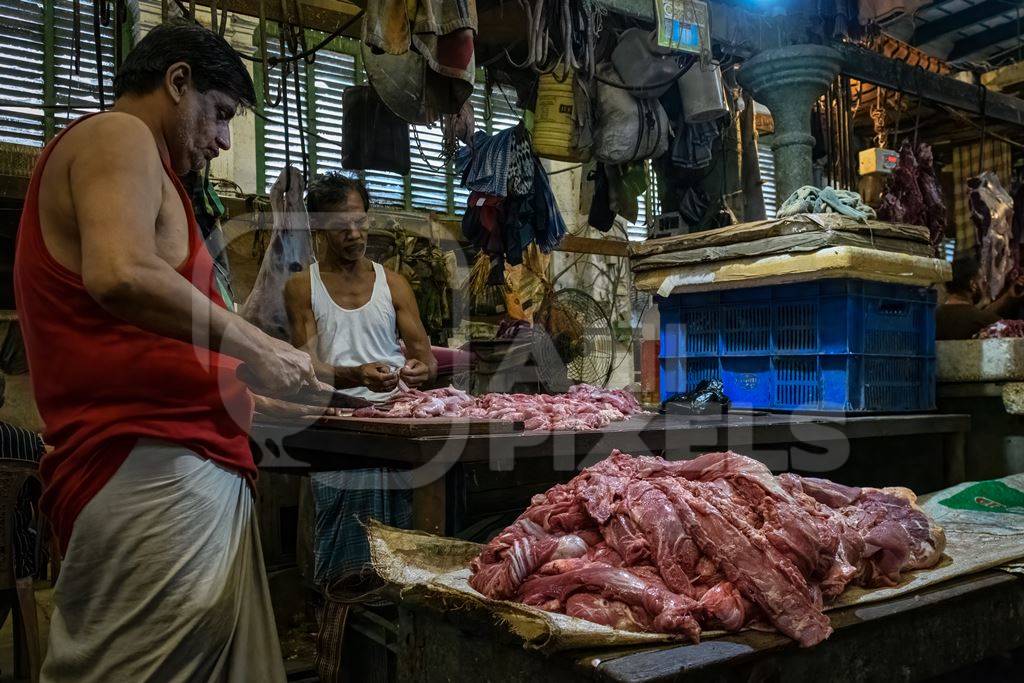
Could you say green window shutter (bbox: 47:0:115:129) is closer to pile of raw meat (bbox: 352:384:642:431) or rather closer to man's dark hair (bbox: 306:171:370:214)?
man's dark hair (bbox: 306:171:370:214)

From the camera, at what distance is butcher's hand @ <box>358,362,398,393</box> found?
13.3 feet

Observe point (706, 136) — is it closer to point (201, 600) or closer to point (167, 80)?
point (167, 80)

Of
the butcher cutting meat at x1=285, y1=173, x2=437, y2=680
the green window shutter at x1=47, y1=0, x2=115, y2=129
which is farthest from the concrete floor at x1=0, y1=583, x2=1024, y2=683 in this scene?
the green window shutter at x1=47, y1=0, x2=115, y2=129

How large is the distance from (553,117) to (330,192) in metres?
2.06

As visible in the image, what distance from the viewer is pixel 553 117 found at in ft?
19.6

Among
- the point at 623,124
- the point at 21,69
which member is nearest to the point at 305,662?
the point at 623,124

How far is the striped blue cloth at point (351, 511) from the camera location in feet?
13.7

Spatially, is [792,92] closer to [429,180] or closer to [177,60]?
[429,180]

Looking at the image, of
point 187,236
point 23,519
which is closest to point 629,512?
point 187,236

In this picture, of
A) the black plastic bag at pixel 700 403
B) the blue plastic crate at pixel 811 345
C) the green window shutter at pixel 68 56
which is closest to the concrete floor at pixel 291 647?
the black plastic bag at pixel 700 403

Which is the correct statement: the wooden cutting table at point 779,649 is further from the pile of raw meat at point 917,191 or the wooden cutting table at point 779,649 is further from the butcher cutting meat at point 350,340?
the pile of raw meat at point 917,191

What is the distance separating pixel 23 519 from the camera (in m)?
4.39

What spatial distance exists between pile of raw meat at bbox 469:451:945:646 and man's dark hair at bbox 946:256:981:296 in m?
5.57

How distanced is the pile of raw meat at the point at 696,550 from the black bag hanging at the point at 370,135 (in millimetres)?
3757
